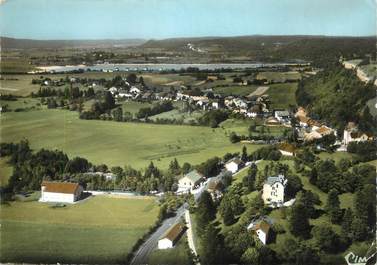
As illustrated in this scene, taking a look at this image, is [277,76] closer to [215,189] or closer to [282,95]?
[282,95]

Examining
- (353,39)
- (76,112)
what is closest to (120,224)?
(76,112)

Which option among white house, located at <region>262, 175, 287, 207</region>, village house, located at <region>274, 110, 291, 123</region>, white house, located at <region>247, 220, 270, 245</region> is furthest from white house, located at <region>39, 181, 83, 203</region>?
village house, located at <region>274, 110, 291, 123</region>

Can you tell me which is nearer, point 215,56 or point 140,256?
point 140,256

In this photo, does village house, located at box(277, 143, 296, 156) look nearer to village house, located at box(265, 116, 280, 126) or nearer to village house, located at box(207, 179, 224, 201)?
village house, located at box(265, 116, 280, 126)

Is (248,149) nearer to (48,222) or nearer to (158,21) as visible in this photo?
(158,21)

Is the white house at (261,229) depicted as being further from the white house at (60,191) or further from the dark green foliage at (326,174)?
the white house at (60,191)

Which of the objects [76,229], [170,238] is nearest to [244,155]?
[170,238]

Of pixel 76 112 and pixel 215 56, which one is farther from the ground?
pixel 215 56
